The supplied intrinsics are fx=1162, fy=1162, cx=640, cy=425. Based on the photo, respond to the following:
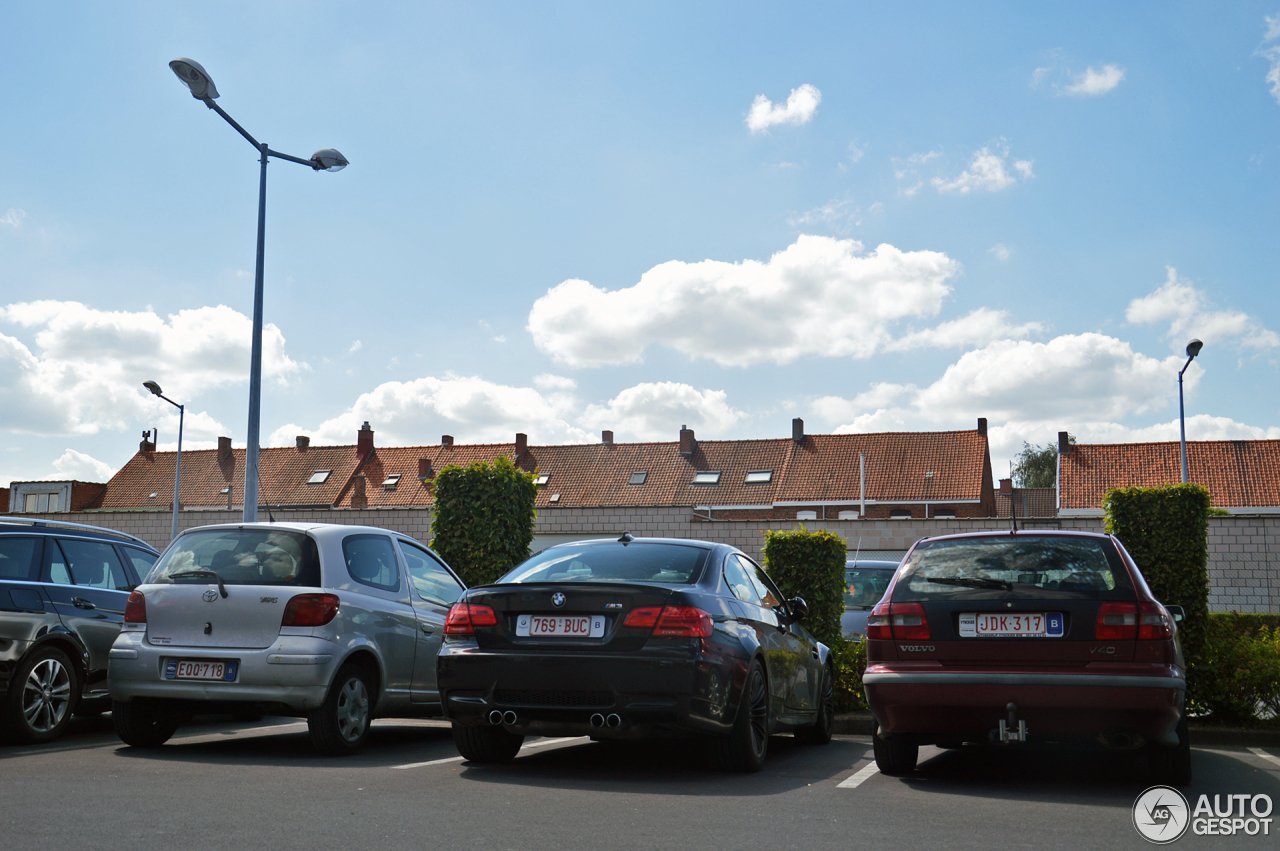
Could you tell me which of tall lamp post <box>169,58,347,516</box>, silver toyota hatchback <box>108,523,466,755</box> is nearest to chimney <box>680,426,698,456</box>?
tall lamp post <box>169,58,347,516</box>

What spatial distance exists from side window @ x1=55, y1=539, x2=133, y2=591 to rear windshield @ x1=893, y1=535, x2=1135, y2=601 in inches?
254

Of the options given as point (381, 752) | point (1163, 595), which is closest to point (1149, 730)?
point (1163, 595)

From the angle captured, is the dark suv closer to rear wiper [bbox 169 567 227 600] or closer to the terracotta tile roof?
rear wiper [bbox 169 567 227 600]

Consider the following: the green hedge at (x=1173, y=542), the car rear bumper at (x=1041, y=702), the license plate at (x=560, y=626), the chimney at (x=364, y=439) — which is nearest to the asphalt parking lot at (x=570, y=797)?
the car rear bumper at (x=1041, y=702)

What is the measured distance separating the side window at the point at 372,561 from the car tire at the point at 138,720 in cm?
160

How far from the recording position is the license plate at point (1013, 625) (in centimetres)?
667

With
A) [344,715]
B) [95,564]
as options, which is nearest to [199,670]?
[344,715]

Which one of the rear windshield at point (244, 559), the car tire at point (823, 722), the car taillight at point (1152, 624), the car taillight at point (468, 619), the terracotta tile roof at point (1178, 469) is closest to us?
the car taillight at point (1152, 624)

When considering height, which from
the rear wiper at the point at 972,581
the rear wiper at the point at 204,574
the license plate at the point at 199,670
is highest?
the rear wiper at the point at 972,581

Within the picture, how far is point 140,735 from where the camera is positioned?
324 inches

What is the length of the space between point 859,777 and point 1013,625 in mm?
1481

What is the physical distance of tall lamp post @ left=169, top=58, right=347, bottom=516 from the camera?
14922 millimetres

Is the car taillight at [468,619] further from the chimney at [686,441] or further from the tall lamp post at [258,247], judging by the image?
the chimney at [686,441]

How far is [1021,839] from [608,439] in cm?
6192
